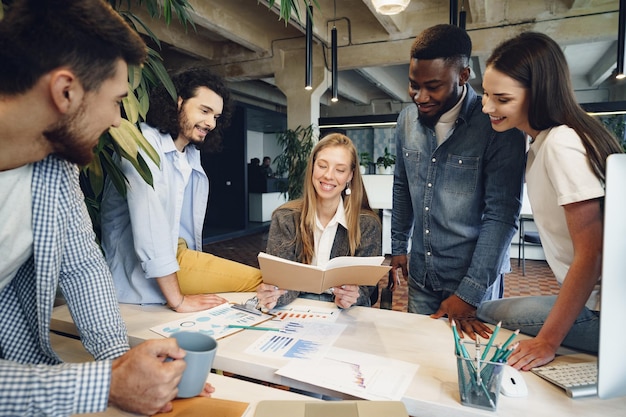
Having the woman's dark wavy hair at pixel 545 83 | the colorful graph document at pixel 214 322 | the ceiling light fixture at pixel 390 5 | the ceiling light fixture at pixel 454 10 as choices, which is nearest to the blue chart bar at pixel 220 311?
the colorful graph document at pixel 214 322

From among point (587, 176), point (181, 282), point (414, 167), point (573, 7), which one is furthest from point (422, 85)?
point (573, 7)

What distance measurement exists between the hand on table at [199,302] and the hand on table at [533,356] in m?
0.99

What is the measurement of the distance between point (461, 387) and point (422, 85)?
3.82 feet

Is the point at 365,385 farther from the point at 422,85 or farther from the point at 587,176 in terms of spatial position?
the point at 422,85

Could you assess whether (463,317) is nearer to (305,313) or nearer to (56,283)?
(305,313)

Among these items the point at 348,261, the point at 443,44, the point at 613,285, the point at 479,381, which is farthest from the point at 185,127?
the point at 613,285

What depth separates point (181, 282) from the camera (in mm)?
1664

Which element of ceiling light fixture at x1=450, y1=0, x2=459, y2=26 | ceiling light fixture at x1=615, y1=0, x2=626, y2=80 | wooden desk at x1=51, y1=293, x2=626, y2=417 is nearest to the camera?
wooden desk at x1=51, y1=293, x2=626, y2=417

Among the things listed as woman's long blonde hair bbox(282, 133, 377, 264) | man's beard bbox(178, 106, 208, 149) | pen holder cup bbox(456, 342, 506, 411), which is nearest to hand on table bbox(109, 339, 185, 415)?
pen holder cup bbox(456, 342, 506, 411)

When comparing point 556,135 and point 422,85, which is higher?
point 422,85

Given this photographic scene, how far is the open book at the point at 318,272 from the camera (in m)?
1.26

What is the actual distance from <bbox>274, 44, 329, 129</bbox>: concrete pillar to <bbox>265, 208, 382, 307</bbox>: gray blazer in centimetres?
518

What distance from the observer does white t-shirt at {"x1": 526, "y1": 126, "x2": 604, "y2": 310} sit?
1.01 metres

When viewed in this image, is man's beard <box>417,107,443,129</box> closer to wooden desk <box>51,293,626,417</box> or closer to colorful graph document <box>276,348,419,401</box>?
wooden desk <box>51,293,626,417</box>
